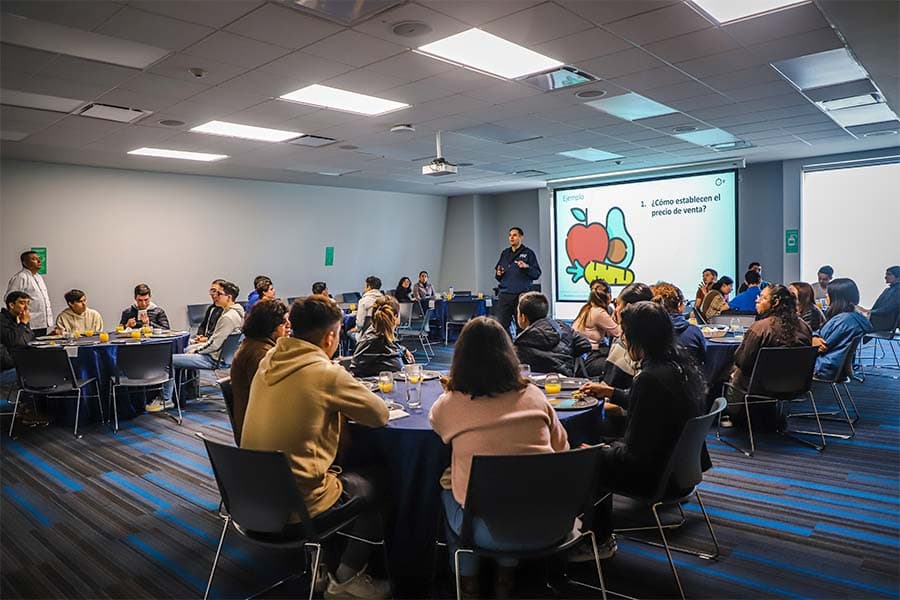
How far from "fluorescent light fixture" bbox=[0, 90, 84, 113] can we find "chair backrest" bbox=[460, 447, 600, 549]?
17.6ft

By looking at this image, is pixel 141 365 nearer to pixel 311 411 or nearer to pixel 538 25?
pixel 311 411

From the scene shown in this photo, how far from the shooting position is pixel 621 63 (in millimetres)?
4840

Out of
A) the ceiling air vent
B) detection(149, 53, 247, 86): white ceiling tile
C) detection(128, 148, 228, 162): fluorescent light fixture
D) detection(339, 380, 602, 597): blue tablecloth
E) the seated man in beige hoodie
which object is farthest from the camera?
detection(128, 148, 228, 162): fluorescent light fixture

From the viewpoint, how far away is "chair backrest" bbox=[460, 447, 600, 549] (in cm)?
198

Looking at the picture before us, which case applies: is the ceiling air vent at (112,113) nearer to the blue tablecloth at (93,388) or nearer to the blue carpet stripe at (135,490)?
the blue tablecloth at (93,388)

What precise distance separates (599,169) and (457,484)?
955 centimetres

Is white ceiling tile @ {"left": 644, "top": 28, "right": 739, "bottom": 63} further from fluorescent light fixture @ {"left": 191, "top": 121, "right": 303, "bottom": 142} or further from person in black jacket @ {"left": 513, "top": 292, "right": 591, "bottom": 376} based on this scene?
fluorescent light fixture @ {"left": 191, "top": 121, "right": 303, "bottom": 142}

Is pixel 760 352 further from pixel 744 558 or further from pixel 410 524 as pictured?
pixel 410 524

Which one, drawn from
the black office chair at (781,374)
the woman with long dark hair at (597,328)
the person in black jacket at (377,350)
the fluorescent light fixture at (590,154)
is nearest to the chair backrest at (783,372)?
the black office chair at (781,374)

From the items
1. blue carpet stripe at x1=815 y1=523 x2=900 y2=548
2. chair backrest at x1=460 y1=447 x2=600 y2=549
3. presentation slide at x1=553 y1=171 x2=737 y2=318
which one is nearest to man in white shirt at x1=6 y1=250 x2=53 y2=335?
chair backrest at x1=460 y1=447 x2=600 y2=549

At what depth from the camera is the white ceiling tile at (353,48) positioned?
Result: 4.11 meters

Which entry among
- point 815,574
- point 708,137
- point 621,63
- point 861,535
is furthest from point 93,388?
point 708,137

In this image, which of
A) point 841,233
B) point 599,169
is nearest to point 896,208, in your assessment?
point 841,233

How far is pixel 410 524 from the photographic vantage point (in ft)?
8.80
